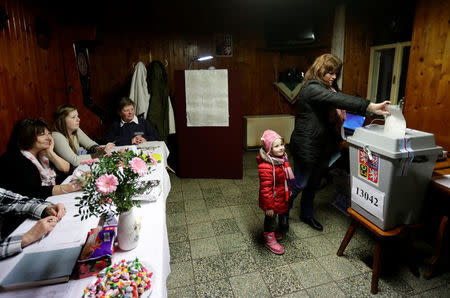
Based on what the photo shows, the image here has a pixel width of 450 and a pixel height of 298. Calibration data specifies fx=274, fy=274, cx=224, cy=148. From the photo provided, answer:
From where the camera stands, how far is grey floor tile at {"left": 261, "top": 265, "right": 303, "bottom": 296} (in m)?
1.71

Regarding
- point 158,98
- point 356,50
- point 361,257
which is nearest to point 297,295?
point 361,257

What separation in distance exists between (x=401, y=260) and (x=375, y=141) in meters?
1.04

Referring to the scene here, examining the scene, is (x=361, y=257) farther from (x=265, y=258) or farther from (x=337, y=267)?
(x=265, y=258)

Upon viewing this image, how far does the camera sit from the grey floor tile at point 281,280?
171 centimetres

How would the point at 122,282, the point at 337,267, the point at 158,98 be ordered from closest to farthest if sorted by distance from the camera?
the point at 122,282 < the point at 337,267 < the point at 158,98

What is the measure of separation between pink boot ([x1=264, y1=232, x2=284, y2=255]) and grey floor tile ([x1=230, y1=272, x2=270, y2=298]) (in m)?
0.25

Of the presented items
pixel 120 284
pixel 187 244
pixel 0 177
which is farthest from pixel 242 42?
pixel 120 284

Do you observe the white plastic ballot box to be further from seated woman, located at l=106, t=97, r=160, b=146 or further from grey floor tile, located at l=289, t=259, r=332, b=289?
seated woman, located at l=106, t=97, r=160, b=146

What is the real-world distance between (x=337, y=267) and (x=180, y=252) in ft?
3.72

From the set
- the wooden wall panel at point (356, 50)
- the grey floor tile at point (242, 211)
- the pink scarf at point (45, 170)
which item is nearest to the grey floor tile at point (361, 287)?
the grey floor tile at point (242, 211)

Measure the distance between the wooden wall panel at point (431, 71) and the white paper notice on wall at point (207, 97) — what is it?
189 cm

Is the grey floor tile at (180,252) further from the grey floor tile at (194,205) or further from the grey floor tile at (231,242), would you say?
the grey floor tile at (194,205)

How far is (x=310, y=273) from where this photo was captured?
6.04 feet

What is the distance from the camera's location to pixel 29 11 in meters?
2.64
